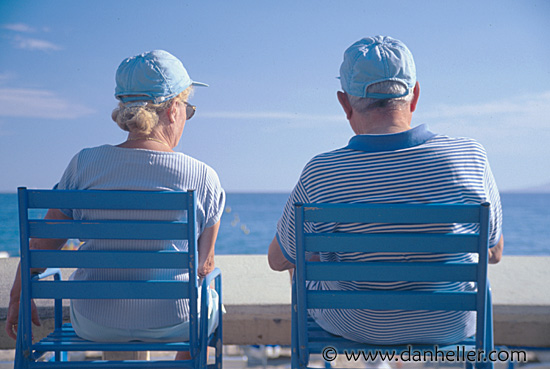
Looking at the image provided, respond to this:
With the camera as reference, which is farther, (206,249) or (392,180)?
(206,249)

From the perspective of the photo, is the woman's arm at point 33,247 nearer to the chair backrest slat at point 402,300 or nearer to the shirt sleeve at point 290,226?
the shirt sleeve at point 290,226

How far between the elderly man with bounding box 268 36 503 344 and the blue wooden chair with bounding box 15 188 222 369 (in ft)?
1.11

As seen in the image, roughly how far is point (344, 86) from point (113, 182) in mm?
846

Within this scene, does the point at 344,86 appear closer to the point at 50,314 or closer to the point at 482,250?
the point at 482,250

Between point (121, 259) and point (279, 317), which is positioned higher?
point (121, 259)

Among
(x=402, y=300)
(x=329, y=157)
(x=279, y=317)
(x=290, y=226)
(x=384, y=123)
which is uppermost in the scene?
(x=384, y=123)

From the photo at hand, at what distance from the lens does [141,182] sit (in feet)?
5.96

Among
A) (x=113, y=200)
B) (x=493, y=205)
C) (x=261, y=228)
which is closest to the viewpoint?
(x=113, y=200)

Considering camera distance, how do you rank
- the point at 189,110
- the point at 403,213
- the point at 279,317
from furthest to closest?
the point at 279,317
the point at 189,110
the point at 403,213

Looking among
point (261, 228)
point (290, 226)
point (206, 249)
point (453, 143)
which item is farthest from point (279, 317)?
point (261, 228)

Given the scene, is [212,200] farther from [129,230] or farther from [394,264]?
[394,264]

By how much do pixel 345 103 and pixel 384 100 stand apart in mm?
154

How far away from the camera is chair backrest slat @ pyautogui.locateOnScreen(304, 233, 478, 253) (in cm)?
151

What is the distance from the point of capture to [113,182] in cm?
183
